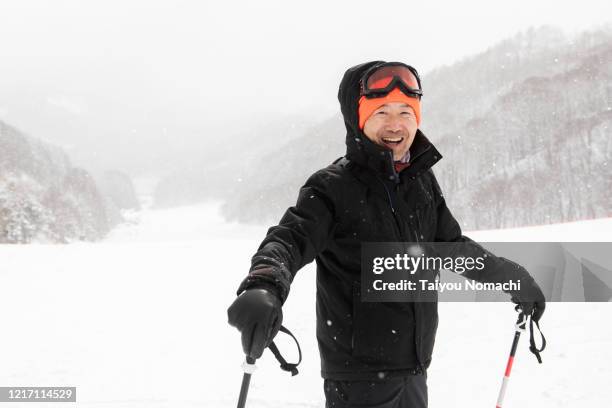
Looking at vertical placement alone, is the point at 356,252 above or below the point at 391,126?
below

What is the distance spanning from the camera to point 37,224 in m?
35.8

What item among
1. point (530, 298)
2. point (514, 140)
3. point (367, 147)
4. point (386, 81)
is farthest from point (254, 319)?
point (514, 140)

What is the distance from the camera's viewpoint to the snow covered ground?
4.55 meters

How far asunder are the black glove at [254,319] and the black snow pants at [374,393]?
2.18ft

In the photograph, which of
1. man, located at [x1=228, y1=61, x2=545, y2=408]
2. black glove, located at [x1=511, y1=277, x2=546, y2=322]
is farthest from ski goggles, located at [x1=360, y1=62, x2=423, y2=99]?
black glove, located at [x1=511, y1=277, x2=546, y2=322]

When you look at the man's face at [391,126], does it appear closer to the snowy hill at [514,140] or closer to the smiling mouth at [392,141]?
the smiling mouth at [392,141]

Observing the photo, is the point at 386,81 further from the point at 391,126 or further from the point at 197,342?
the point at 197,342

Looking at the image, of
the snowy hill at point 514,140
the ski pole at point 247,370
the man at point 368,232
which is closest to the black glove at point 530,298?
the man at point 368,232

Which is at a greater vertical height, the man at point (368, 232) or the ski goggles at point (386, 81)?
the ski goggles at point (386, 81)

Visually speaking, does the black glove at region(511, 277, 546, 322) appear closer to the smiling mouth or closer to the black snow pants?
the black snow pants

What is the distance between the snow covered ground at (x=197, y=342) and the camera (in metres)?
4.55

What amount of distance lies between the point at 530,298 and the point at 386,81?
1406 mm

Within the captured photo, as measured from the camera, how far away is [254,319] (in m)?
1.33

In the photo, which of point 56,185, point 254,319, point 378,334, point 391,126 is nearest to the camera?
point 254,319
